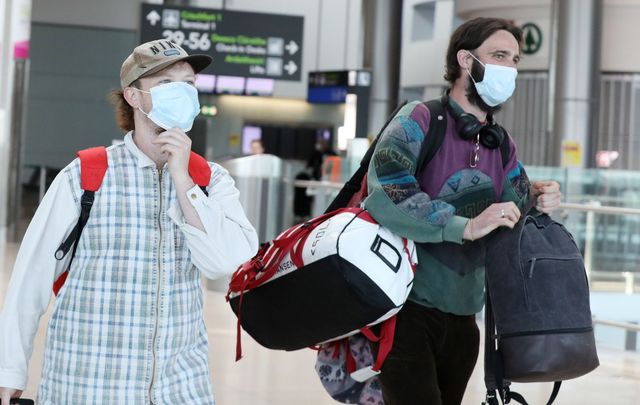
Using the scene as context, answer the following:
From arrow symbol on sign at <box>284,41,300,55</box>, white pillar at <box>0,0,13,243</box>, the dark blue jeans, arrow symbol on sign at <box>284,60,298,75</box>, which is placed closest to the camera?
the dark blue jeans

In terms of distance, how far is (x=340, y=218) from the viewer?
9.84ft

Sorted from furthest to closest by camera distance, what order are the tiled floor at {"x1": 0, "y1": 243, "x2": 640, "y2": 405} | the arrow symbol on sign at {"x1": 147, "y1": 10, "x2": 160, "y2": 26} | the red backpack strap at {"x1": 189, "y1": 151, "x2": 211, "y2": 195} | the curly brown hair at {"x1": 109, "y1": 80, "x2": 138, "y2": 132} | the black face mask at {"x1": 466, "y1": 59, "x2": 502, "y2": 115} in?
the arrow symbol on sign at {"x1": 147, "y1": 10, "x2": 160, "y2": 26} < the tiled floor at {"x1": 0, "y1": 243, "x2": 640, "y2": 405} < the black face mask at {"x1": 466, "y1": 59, "x2": 502, "y2": 115} < the curly brown hair at {"x1": 109, "y1": 80, "x2": 138, "y2": 132} < the red backpack strap at {"x1": 189, "y1": 151, "x2": 211, "y2": 195}

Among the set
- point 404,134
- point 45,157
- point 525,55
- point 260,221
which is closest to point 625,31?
point 525,55

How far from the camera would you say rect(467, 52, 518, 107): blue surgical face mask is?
3.09 metres

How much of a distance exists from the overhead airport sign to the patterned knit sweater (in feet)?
51.5

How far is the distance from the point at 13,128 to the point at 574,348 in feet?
56.3

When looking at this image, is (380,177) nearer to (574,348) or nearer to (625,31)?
(574,348)

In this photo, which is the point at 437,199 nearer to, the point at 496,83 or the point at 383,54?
the point at 496,83

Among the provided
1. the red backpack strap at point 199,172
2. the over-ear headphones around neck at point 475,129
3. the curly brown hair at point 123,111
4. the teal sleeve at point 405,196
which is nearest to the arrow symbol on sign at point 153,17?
the over-ear headphones around neck at point 475,129

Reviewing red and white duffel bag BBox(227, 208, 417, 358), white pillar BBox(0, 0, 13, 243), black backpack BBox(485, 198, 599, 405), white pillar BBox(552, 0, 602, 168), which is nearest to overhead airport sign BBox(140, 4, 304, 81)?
white pillar BBox(0, 0, 13, 243)

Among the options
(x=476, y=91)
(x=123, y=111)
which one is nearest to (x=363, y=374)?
(x=476, y=91)

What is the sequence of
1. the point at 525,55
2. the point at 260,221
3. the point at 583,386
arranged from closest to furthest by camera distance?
the point at 583,386 → the point at 260,221 → the point at 525,55

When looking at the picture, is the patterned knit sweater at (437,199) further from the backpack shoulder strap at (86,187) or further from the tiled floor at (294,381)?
the tiled floor at (294,381)

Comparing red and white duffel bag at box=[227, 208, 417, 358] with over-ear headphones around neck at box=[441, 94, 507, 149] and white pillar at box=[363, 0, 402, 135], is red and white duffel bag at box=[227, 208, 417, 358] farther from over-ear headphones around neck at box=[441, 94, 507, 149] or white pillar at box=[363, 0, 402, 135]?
white pillar at box=[363, 0, 402, 135]
